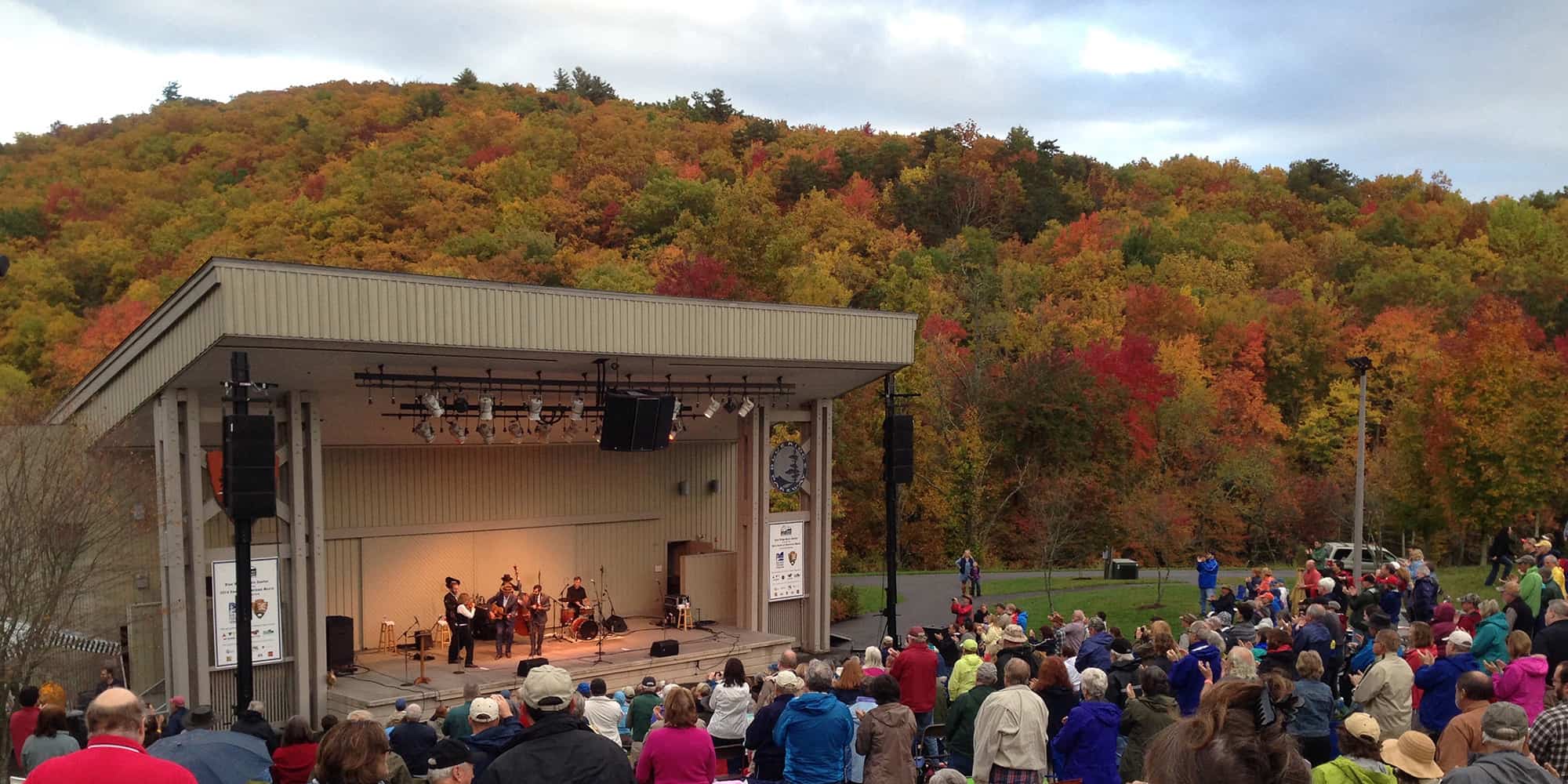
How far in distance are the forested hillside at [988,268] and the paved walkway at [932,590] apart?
1.21 meters

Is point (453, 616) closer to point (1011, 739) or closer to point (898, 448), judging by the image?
point (898, 448)

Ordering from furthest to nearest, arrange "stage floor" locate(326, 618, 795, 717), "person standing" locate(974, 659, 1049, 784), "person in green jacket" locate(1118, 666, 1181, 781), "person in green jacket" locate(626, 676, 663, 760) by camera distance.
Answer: "stage floor" locate(326, 618, 795, 717) → "person in green jacket" locate(626, 676, 663, 760) → "person in green jacket" locate(1118, 666, 1181, 781) → "person standing" locate(974, 659, 1049, 784)

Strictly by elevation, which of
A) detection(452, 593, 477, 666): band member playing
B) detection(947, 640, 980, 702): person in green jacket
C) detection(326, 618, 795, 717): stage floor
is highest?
detection(947, 640, 980, 702): person in green jacket

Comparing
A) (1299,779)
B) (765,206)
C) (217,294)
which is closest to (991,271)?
(765,206)

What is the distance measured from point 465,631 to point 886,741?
→ 33.7ft

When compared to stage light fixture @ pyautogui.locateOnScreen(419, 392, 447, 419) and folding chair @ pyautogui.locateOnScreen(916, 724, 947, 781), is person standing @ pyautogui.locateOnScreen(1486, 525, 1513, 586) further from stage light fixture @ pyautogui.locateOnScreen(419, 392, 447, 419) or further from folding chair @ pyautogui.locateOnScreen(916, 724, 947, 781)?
stage light fixture @ pyautogui.locateOnScreen(419, 392, 447, 419)

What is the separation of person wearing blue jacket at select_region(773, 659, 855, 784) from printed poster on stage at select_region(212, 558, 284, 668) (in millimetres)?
8487

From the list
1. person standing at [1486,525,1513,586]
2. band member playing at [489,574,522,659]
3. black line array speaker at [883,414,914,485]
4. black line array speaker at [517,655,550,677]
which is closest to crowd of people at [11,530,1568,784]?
black line array speaker at [517,655,550,677]

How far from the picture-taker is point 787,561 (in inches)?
752

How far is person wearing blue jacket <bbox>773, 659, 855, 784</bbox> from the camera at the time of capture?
7.02m

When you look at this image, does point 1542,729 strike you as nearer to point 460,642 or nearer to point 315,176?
point 460,642

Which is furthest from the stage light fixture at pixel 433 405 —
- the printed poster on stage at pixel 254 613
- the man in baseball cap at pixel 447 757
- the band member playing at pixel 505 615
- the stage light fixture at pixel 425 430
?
the man in baseball cap at pixel 447 757

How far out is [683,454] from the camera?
66.8ft

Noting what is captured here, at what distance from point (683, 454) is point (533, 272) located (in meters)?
24.5
